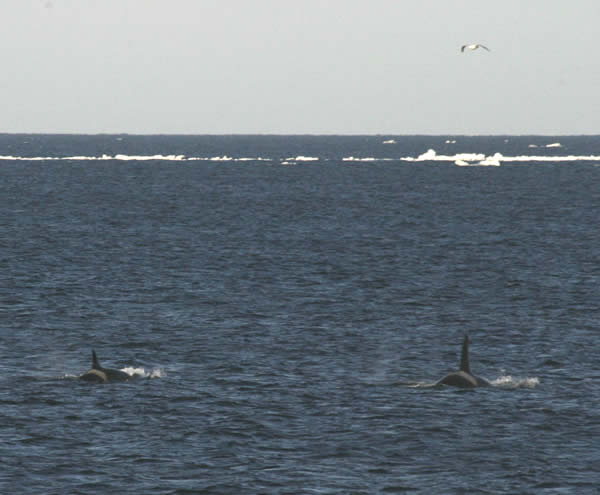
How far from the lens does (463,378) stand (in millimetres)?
43125

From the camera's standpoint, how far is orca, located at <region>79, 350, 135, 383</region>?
1727 inches

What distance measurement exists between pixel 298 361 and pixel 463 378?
8235 millimetres

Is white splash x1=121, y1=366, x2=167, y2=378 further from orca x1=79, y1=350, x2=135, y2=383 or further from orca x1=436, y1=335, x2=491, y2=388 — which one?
orca x1=436, y1=335, x2=491, y2=388

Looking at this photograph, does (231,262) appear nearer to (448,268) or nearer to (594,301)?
(448,268)

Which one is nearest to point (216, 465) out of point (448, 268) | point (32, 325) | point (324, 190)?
point (32, 325)

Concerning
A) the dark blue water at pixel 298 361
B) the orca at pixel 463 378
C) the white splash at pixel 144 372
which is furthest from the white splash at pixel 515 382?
the white splash at pixel 144 372

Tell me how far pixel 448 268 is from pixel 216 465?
180 feet

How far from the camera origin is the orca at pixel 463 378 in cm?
4297

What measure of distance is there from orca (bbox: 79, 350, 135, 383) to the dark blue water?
54cm

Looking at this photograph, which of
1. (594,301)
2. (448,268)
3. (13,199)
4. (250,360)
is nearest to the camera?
(250,360)

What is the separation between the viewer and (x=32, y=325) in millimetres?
57656

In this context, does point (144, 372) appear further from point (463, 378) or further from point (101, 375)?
point (463, 378)

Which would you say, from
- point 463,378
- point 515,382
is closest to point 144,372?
point 463,378

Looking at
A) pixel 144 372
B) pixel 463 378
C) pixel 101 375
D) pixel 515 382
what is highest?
pixel 463 378
